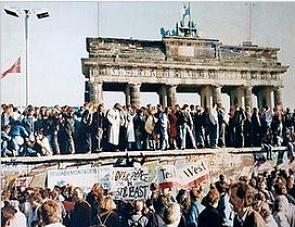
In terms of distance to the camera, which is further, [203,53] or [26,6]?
[203,53]

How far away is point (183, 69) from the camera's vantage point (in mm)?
4922

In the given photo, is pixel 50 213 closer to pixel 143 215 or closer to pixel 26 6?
pixel 143 215

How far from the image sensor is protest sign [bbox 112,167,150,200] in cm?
483

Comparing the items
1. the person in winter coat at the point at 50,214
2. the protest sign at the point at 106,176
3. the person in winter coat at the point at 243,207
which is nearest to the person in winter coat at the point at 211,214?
the person in winter coat at the point at 243,207

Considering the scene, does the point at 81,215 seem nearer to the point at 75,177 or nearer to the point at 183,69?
the point at 75,177

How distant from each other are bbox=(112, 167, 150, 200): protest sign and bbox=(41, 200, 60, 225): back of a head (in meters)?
0.45

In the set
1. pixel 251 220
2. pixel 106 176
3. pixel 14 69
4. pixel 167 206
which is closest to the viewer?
pixel 14 69

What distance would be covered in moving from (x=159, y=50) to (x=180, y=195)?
110 centimetres

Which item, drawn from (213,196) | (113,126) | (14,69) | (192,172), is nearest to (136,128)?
(113,126)

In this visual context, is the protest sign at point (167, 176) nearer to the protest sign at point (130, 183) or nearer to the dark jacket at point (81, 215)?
the protest sign at point (130, 183)

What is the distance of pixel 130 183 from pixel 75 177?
0.42 meters

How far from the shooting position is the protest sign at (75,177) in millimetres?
4688

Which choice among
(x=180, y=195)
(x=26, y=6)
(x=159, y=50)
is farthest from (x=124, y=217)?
(x=26, y=6)

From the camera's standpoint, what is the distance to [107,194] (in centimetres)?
481
